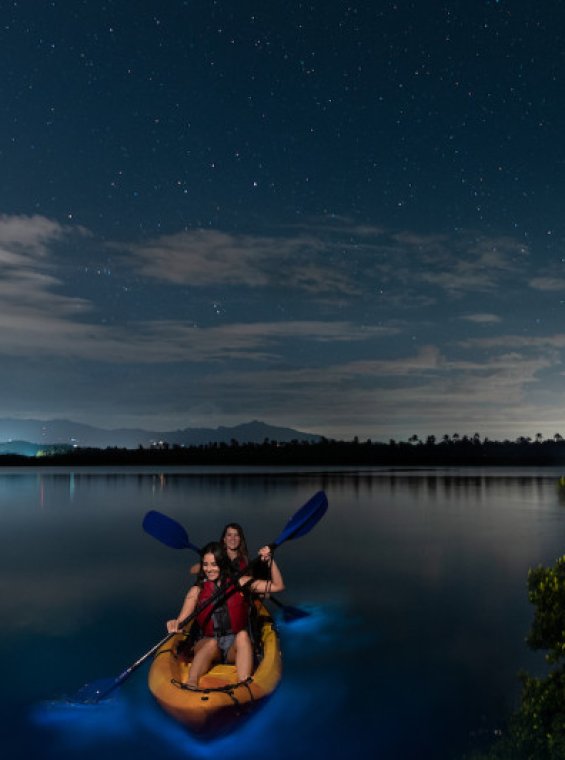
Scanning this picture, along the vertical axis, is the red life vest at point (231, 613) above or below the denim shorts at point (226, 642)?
above

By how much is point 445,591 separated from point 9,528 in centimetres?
2365

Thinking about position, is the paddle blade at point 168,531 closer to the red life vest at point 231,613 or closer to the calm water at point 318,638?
the calm water at point 318,638

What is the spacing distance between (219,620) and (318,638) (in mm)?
4651

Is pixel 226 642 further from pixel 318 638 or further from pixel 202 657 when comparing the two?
pixel 318 638

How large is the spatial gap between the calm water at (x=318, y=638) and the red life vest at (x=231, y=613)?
3.46ft

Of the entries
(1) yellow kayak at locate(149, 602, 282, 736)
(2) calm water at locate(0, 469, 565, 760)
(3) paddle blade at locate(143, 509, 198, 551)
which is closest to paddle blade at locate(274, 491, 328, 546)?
(3) paddle blade at locate(143, 509, 198, 551)

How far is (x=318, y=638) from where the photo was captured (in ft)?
41.5

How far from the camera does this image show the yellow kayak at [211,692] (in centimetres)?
746

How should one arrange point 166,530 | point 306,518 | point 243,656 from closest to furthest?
point 243,656
point 166,530
point 306,518

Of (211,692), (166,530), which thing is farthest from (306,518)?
(211,692)

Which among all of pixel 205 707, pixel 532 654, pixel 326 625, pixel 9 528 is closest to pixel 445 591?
pixel 326 625

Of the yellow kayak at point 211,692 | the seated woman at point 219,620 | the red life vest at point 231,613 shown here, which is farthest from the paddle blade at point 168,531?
the yellow kayak at point 211,692

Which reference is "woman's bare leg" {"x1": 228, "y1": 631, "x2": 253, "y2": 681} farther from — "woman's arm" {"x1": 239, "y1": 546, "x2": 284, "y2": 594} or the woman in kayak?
the woman in kayak

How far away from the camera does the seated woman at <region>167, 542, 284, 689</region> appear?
8164 mm
